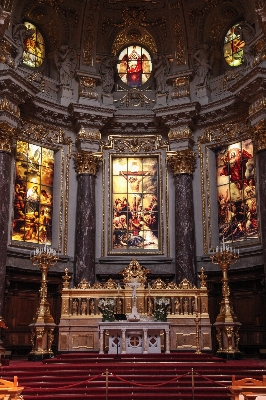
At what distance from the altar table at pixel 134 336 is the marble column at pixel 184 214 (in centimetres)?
601

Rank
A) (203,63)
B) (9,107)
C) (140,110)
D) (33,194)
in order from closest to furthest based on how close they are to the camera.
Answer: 1. (9,107)
2. (33,194)
3. (203,63)
4. (140,110)

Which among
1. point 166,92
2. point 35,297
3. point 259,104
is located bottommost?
point 35,297

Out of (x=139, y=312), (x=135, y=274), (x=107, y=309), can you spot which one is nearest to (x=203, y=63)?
(x=135, y=274)

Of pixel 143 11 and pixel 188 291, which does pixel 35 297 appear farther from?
pixel 143 11

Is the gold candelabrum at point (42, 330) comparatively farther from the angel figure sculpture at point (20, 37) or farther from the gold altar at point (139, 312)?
the angel figure sculpture at point (20, 37)

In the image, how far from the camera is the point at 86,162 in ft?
71.8

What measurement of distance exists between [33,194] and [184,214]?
6.02 metres

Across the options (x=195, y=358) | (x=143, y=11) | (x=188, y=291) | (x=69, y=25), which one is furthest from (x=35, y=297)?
(x=143, y=11)

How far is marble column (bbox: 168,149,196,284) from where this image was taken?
2053 centimetres

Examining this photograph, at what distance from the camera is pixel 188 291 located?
16.1 meters

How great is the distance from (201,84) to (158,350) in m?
12.3

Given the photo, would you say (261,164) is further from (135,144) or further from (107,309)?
(107,309)

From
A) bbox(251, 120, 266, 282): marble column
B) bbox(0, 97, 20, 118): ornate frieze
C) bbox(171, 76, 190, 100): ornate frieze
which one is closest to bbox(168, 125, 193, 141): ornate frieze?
bbox(171, 76, 190, 100): ornate frieze

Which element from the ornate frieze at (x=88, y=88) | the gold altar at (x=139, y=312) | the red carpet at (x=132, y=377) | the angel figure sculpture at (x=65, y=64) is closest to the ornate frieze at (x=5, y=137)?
the ornate frieze at (x=88, y=88)
